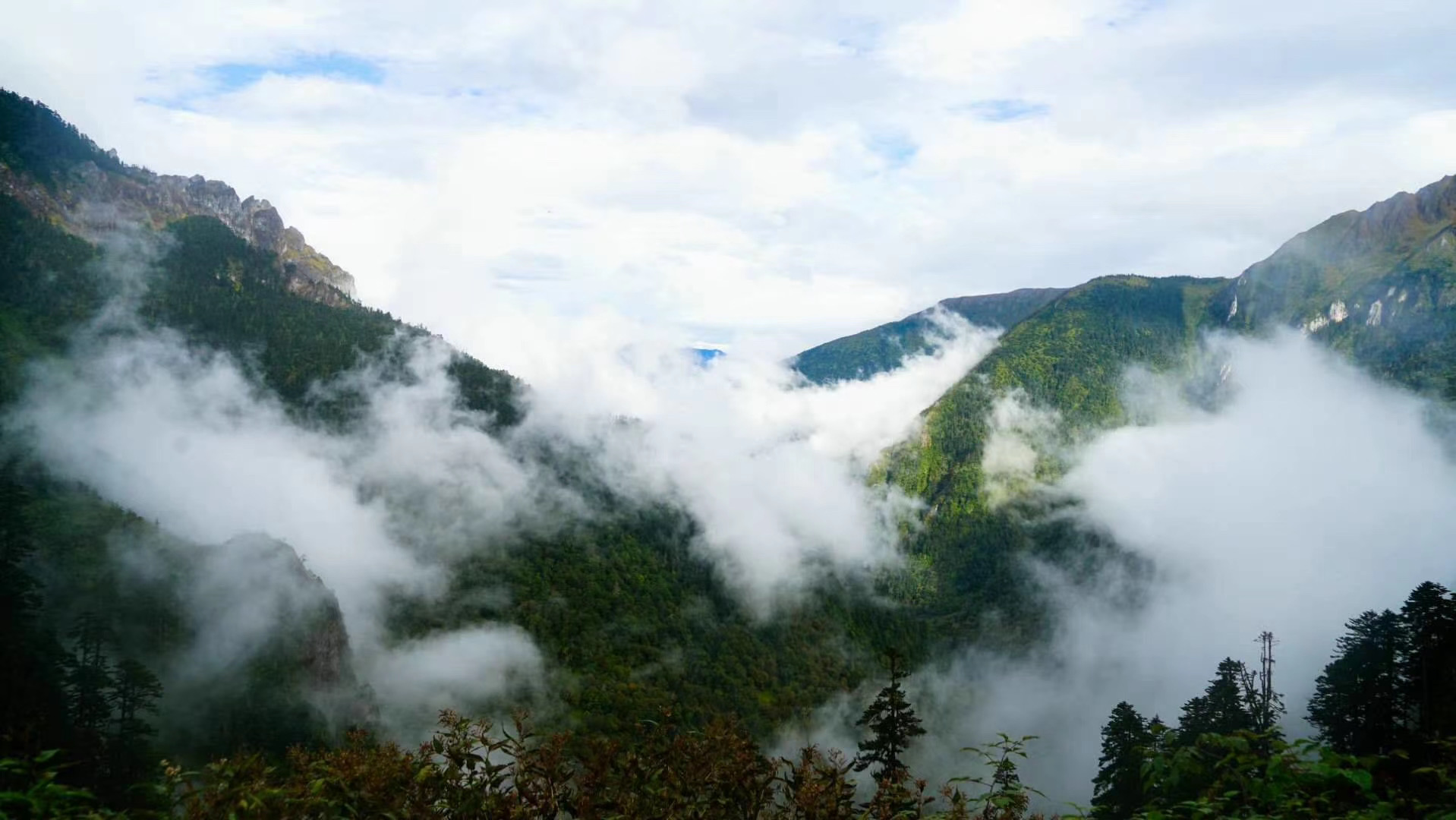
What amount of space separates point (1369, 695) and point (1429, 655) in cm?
454

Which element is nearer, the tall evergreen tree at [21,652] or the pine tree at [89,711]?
the pine tree at [89,711]

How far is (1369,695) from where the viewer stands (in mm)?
41188

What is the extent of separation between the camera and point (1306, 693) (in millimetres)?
134000

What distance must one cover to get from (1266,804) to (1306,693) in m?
170

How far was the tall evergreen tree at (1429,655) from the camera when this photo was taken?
117 feet

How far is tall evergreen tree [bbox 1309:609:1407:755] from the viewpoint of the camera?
1555 inches

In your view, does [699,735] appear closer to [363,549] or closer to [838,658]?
[838,658]

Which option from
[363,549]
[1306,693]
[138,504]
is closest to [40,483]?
[138,504]

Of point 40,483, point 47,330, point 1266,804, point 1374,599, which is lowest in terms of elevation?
point 1374,599

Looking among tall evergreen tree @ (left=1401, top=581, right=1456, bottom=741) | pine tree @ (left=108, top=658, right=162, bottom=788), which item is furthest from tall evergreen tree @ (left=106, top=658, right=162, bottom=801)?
tall evergreen tree @ (left=1401, top=581, right=1456, bottom=741)

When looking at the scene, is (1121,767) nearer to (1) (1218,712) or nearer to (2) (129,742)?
(1) (1218,712)

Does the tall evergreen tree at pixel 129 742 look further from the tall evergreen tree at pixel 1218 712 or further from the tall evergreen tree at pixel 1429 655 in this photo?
the tall evergreen tree at pixel 1429 655

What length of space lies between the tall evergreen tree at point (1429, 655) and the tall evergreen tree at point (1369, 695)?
0.59 m

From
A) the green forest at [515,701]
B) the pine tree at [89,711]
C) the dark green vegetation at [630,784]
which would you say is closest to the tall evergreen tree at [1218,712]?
the green forest at [515,701]
